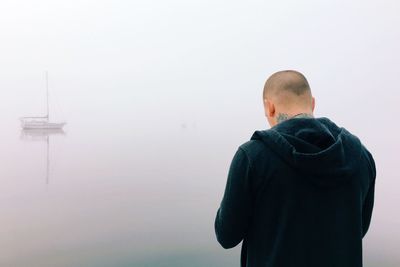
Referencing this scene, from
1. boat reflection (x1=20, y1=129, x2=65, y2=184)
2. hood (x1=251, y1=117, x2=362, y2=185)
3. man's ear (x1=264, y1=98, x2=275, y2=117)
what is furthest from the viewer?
boat reflection (x1=20, y1=129, x2=65, y2=184)

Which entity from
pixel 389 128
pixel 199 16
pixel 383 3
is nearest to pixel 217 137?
pixel 199 16

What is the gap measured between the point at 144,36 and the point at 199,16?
272 mm

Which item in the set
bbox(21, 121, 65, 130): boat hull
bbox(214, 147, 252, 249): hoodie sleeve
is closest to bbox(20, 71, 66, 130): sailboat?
bbox(21, 121, 65, 130): boat hull

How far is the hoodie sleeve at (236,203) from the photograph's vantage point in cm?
81

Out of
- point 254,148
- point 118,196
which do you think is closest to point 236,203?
point 254,148

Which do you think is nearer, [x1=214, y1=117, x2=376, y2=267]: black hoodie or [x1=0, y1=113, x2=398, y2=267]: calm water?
[x1=214, y1=117, x2=376, y2=267]: black hoodie

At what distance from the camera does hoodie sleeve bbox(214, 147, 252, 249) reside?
2.64ft

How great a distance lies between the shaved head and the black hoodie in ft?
0.23

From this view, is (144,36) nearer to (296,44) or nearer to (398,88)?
(296,44)

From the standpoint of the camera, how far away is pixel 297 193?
80 centimetres

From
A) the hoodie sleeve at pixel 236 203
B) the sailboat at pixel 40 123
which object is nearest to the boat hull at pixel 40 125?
the sailboat at pixel 40 123

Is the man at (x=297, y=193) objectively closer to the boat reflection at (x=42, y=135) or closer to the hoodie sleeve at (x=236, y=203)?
the hoodie sleeve at (x=236, y=203)

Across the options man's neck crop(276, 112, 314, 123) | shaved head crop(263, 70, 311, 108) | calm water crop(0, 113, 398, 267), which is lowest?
calm water crop(0, 113, 398, 267)

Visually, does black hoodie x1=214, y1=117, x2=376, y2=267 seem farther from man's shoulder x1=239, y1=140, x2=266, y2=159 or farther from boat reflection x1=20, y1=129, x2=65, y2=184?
boat reflection x1=20, y1=129, x2=65, y2=184
